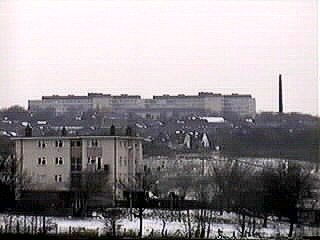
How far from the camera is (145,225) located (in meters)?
7.09

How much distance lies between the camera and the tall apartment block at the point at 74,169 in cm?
743

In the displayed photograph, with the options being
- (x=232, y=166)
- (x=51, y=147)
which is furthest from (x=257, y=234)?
(x=51, y=147)

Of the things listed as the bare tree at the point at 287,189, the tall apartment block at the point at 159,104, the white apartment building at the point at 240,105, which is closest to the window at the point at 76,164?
the tall apartment block at the point at 159,104

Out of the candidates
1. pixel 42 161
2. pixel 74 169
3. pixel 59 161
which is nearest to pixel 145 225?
pixel 74 169

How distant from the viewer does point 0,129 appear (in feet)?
24.8

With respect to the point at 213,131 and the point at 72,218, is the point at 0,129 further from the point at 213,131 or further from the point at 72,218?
the point at 213,131

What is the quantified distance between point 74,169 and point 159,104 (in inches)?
38.0

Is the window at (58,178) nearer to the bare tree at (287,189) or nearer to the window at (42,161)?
the window at (42,161)

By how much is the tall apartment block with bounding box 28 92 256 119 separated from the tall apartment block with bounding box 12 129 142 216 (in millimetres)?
308

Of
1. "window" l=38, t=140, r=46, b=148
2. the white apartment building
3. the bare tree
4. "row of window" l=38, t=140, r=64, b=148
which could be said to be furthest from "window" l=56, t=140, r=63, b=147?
the bare tree

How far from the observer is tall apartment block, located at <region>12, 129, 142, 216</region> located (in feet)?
24.4

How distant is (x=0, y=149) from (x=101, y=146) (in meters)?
0.93

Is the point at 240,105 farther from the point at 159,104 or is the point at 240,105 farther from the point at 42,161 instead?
the point at 42,161

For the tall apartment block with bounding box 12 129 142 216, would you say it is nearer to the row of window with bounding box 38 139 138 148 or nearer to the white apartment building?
the row of window with bounding box 38 139 138 148
